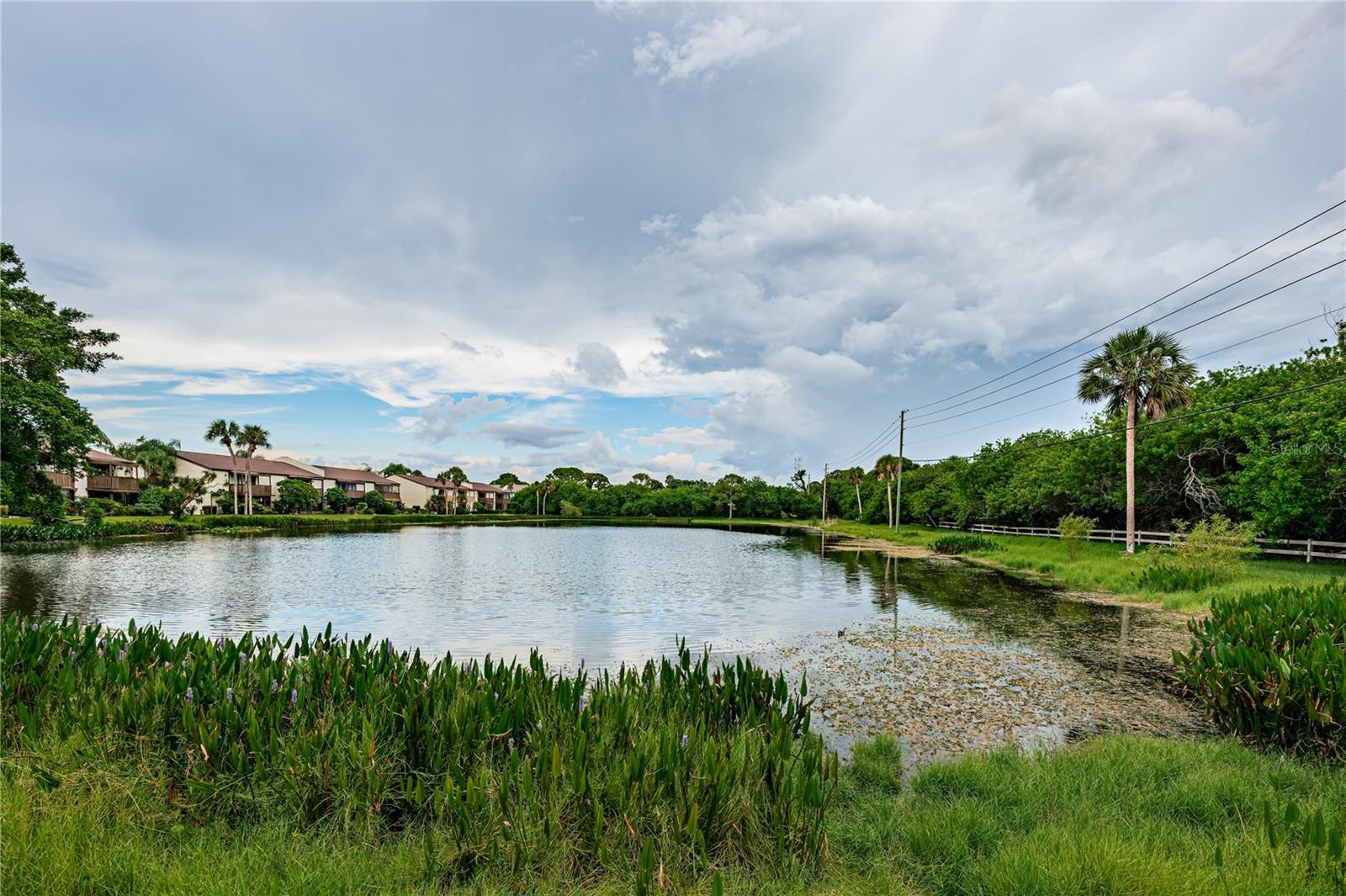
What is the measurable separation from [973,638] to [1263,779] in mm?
8105

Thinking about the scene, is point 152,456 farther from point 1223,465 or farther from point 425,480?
point 1223,465

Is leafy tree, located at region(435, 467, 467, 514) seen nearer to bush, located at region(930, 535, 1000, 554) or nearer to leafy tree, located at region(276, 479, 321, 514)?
leafy tree, located at region(276, 479, 321, 514)

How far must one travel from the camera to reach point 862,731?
24.2 ft

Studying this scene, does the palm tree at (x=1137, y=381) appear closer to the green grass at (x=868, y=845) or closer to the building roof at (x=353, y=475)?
the green grass at (x=868, y=845)

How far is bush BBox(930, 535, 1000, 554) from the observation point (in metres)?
34.7

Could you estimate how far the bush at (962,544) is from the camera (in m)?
34.7

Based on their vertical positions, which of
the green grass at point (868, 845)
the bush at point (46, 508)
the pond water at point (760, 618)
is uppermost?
the bush at point (46, 508)

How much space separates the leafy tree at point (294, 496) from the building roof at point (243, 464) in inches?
225

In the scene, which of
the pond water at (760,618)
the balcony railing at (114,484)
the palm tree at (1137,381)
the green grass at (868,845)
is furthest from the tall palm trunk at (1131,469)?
the balcony railing at (114,484)

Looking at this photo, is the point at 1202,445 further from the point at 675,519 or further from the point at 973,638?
the point at 675,519

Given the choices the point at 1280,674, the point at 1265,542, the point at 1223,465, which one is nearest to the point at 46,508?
the point at 1280,674

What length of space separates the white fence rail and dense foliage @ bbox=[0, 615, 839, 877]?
2618cm

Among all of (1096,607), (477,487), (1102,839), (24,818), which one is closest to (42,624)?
(24,818)

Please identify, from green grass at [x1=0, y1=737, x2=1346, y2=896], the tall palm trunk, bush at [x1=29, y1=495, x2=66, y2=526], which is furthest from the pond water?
the tall palm trunk
